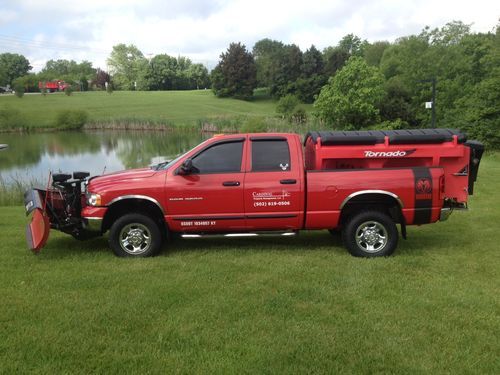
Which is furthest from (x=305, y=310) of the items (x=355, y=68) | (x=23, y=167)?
(x=355, y=68)

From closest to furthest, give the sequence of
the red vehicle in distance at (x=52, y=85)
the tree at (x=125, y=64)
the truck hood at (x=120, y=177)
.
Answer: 1. the truck hood at (x=120, y=177)
2. the red vehicle in distance at (x=52, y=85)
3. the tree at (x=125, y=64)

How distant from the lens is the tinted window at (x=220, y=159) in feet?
23.1

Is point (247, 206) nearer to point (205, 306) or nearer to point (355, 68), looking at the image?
point (205, 306)

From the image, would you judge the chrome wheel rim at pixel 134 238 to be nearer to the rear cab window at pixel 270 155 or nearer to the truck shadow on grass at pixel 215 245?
the truck shadow on grass at pixel 215 245

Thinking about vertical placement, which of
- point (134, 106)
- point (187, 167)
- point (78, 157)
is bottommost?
point (78, 157)

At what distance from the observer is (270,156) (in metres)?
7.07

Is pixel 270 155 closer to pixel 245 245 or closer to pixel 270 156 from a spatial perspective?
pixel 270 156

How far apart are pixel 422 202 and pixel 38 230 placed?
5617 mm

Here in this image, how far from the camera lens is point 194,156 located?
277 inches

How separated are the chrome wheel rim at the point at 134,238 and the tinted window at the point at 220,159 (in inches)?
48.0

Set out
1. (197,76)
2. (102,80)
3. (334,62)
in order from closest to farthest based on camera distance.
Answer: (334,62), (102,80), (197,76)

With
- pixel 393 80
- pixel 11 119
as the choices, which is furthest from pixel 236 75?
pixel 393 80

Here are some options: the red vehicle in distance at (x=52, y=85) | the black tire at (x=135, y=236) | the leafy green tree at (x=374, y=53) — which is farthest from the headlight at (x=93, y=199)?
the red vehicle in distance at (x=52, y=85)

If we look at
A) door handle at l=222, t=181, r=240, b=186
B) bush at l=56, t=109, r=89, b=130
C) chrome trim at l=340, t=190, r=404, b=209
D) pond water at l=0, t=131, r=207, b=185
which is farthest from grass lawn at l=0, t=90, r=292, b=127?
chrome trim at l=340, t=190, r=404, b=209
